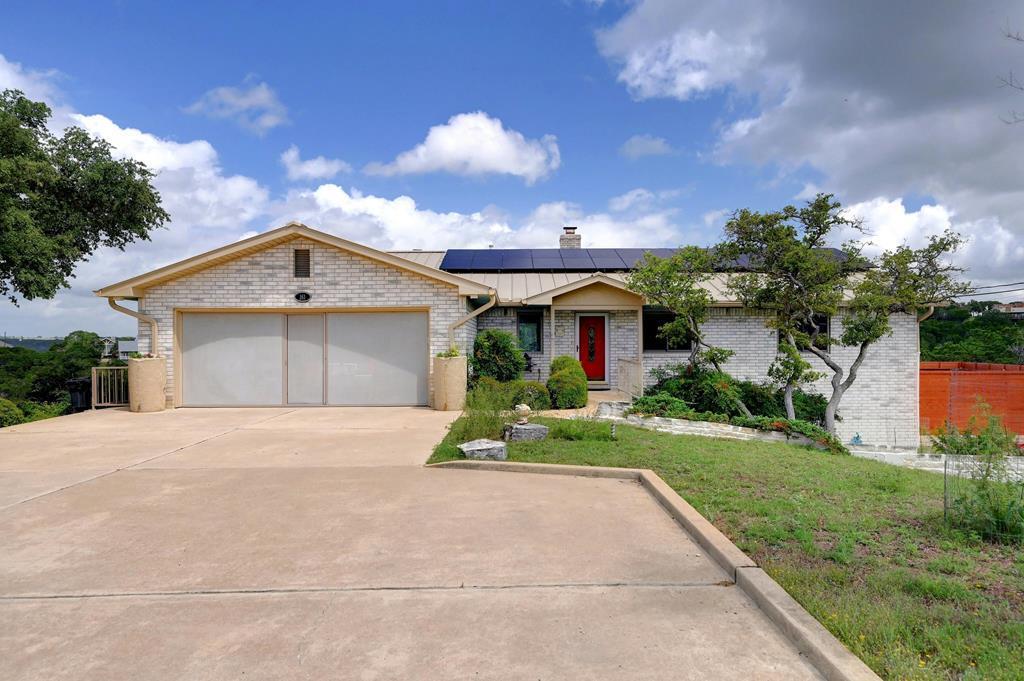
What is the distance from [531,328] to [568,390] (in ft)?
10.8

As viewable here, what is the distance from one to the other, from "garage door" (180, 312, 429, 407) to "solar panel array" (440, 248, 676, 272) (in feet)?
16.5

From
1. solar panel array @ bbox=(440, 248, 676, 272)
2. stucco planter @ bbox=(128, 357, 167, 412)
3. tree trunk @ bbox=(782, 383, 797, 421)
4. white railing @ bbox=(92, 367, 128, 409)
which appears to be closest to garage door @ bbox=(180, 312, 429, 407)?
stucco planter @ bbox=(128, 357, 167, 412)

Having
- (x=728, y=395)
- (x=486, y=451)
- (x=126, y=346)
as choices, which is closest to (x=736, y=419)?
(x=728, y=395)

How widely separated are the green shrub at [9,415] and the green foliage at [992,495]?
1529 cm

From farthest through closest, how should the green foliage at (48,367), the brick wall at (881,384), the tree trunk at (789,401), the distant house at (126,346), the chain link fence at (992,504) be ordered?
1. the distant house at (126,346)
2. the brick wall at (881,384)
3. the green foliage at (48,367)
4. the tree trunk at (789,401)
5. the chain link fence at (992,504)

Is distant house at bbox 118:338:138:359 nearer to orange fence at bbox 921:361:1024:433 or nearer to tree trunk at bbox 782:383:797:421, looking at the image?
tree trunk at bbox 782:383:797:421

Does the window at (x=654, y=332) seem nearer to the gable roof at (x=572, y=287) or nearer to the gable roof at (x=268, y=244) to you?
the gable roof at (x=572, y=287)

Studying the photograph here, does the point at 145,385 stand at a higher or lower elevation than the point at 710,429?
higher

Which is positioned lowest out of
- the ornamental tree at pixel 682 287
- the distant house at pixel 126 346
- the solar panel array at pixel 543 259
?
the distant house at pixel 126 346

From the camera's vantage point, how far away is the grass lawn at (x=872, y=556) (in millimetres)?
2961

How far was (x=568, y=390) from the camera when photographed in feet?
43.4

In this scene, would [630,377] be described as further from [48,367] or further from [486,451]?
[48,367]

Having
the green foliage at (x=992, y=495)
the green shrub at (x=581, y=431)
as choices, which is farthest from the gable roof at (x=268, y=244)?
the green foliage at (x=992, y=495)

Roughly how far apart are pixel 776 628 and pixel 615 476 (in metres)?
3.87
